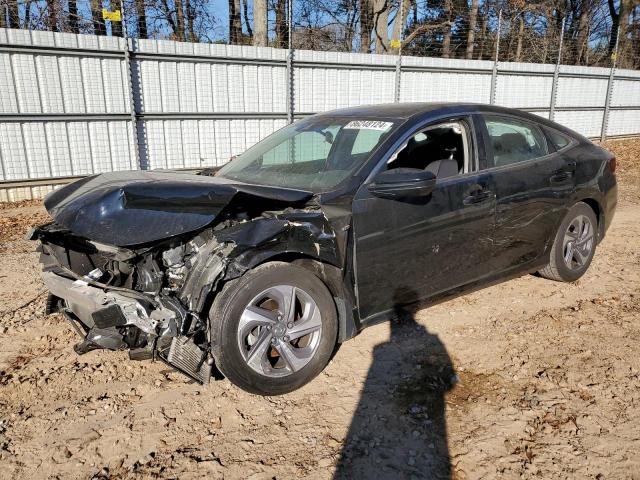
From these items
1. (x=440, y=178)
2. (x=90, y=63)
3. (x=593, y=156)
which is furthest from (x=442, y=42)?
(x=440, y=178)

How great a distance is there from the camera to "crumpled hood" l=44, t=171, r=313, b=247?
2.72 m

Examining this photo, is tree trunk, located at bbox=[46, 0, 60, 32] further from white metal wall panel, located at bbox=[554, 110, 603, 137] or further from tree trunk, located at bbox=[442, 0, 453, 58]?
white metal wall panel, located at bbox=[554, 110, 603, 137]

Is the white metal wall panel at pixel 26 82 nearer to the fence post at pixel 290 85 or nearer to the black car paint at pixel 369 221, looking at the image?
the fence post at pixel 290 85

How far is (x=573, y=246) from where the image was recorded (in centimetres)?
471

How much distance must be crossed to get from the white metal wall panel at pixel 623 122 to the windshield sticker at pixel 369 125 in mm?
15890

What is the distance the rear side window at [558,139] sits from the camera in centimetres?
455

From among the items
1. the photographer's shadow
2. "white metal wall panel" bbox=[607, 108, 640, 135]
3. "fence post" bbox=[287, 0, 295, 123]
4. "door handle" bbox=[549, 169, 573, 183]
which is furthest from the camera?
"white metal wall panel" bbox=[607, 108, 640, 135]

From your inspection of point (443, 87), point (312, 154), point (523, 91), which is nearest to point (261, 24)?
point (443, 87)

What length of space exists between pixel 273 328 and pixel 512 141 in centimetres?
257

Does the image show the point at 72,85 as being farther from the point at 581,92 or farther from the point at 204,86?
the point at 581,92

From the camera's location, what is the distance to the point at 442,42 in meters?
16.1

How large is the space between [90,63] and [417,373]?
306 inches

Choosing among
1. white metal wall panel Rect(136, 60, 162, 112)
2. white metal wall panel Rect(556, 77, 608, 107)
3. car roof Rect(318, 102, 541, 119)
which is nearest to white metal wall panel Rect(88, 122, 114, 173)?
white metal wall panel Rect(136, 60, 162, 112)

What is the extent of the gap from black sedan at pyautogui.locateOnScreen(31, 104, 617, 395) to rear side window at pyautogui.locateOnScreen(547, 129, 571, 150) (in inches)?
8.3
